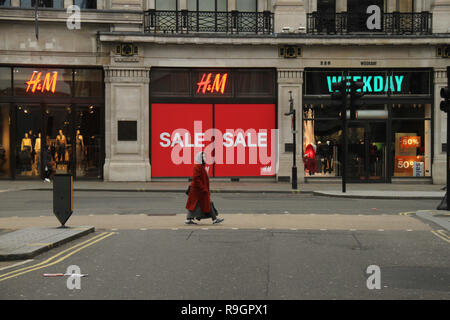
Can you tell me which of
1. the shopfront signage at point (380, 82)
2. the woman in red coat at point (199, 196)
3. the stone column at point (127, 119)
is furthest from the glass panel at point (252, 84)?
the woman in red coat at point (199, 196)

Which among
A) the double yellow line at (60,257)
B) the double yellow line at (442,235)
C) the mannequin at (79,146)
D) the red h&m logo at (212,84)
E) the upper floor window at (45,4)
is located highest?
the upper floor window at (45,4)

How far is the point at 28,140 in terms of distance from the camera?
26.2 m

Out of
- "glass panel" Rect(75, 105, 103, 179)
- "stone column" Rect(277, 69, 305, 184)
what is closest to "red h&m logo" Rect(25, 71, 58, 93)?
"glass panel" Rect(75, 105, 103, 179)

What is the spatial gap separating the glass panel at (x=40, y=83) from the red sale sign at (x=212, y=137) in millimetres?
4235

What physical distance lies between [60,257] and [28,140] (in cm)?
1882

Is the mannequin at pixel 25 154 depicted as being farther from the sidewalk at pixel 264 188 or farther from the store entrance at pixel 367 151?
the store entrance at pixel 367 151

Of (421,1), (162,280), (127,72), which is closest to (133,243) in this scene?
(162,280)

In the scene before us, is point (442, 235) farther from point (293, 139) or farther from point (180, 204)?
point (293, 139)

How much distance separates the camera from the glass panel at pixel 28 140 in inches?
1030

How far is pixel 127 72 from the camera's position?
1021 inches

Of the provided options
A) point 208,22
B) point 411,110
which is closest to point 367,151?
point 411,110

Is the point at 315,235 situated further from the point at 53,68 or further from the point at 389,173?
the point at 53,68

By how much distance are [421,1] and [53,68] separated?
16.9 metres

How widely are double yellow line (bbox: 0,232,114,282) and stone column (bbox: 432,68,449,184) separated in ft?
63.0
